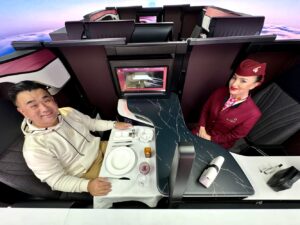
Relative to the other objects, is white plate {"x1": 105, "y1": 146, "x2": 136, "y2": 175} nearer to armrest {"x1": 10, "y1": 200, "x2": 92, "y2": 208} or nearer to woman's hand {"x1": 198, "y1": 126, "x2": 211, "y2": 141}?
armrest {"x1": 10, "y1": 200, "x2": 92, "y2": 208}

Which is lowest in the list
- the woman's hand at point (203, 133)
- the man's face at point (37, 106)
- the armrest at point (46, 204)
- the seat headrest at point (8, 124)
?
the woman's hand at point (203, 133)

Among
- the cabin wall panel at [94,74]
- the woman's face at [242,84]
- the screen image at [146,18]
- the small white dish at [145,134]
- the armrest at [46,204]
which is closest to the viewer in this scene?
the armrest at [46,204]

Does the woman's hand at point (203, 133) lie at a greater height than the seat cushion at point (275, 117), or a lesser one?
lesser

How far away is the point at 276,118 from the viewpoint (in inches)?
46.4

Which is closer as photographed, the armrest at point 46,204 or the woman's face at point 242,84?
the armrest at point 46,204

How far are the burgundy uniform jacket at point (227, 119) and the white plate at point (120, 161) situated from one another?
0.71 m

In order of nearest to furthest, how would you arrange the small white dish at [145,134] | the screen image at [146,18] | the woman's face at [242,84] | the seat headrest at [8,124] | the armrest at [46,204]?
the armrest at [46,204]
the seat headrest at [8,124]
the woman's face at [242,84]
the small white dish at [145,134]
the screen image at [146,18]

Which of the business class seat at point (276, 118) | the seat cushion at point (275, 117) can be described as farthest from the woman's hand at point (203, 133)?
the seat cushion at point (275, 117)

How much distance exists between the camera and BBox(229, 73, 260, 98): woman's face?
97 centimetres

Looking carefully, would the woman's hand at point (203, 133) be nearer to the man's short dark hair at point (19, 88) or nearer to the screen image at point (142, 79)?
the screen image at point (142, 79)

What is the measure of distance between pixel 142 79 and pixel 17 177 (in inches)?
39.0

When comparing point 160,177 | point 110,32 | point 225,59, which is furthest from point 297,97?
point 110,32

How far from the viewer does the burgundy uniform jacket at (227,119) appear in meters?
1.08

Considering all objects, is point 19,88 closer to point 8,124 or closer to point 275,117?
point 8,124
